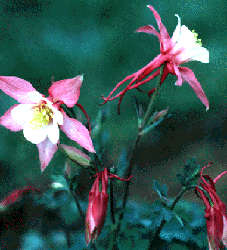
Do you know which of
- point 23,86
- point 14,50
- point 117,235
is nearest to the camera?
point 23,86

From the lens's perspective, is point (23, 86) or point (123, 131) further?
point (123, 131)

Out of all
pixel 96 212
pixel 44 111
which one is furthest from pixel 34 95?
pixel 96 212

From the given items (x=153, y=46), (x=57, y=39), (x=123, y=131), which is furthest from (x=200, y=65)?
(x=57, y=39)

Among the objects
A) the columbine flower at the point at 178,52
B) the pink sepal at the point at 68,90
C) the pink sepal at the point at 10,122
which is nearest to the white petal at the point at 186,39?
the columbine flower at the point at 178,52

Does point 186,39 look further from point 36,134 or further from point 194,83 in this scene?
point 36,134

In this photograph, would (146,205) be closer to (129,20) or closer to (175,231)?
(175,231)

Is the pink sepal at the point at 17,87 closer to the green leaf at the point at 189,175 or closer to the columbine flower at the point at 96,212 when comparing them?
the columbine flower at the point at 96,212

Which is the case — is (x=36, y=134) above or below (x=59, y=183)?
above
